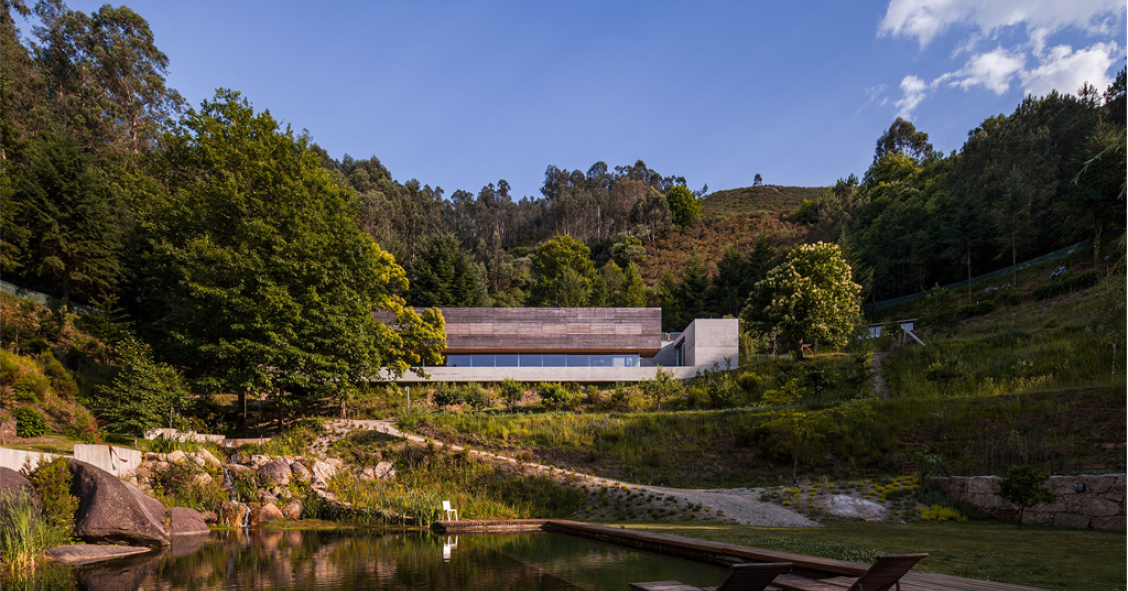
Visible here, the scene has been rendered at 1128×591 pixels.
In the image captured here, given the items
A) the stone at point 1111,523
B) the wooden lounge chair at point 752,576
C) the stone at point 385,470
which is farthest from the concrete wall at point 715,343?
the wooden lounge chair at point 752,576

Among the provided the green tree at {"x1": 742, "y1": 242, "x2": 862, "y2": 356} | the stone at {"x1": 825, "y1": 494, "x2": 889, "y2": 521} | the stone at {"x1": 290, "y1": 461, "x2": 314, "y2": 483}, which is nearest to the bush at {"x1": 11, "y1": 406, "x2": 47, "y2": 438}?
the stone at {"x1": 290, "y1": 461, "x2": 314, "y2": 483}

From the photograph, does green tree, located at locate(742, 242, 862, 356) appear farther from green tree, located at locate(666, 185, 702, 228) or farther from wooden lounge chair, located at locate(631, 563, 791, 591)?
green tree, located at locate(666, 185, 702, 228)

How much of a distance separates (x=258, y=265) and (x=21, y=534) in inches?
500

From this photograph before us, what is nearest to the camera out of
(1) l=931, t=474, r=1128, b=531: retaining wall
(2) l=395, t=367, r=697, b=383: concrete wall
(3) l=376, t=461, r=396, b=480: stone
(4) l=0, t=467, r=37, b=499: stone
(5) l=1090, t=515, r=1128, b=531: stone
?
(4) l=0, t=467, r=37, b=499: stone

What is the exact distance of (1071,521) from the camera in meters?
10.4

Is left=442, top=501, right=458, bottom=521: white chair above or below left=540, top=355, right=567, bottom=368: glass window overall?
below

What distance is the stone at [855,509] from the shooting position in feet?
41.0

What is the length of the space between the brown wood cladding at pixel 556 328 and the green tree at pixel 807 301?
6.06 m

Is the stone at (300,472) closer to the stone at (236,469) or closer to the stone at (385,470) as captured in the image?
the stone at (236,469)

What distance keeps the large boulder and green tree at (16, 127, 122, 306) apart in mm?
17051

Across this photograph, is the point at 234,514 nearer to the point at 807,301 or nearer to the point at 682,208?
the point at 807,301

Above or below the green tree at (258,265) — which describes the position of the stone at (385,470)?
below

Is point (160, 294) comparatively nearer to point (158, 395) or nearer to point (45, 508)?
point (158, 395)

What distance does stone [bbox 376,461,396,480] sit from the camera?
16.1 meters
